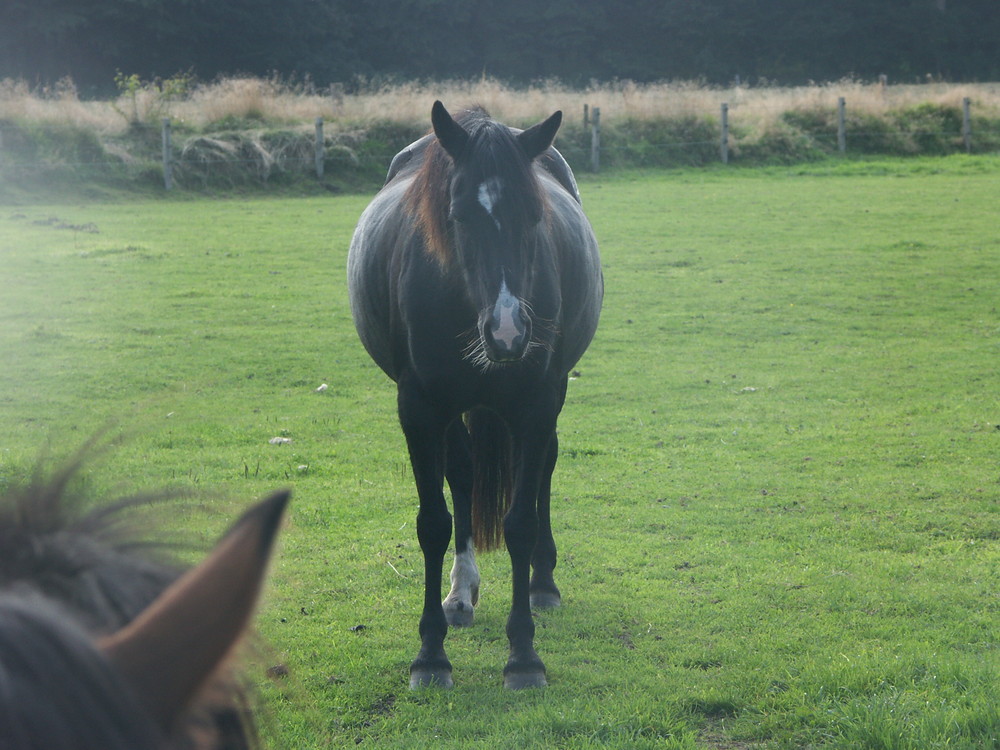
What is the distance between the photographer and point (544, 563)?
5047 millimetres

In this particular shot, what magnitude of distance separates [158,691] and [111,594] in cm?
31

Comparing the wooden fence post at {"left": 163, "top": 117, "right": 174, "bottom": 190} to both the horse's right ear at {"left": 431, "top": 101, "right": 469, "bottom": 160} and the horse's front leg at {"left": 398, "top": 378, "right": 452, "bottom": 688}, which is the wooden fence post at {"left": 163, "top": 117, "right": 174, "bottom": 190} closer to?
the horse's front leg at {"left": 398, "top": 378, "right": 452, "bottom": 688}

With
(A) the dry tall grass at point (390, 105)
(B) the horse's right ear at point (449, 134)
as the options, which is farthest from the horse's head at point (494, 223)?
(A) the dry tall grass at point (390, 105)

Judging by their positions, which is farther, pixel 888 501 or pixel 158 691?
pixel 888 501

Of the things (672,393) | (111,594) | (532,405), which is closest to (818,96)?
(672,393)

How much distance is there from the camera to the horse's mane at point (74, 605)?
0.78 m

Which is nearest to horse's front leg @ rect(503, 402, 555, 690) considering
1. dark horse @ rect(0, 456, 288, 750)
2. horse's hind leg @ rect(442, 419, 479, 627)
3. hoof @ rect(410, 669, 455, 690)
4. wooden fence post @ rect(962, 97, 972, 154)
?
hoof @ rect(410, 669, 455, 690)

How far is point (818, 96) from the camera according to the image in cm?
2856

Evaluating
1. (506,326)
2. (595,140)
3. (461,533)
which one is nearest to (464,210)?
(506,326)

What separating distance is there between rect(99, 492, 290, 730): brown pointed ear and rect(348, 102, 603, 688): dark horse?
2.80m

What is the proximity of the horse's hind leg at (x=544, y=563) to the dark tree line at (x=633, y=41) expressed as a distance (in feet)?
138

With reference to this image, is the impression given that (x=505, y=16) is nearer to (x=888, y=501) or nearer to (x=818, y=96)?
(x=818, y=96)

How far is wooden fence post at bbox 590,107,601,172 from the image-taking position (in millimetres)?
24875

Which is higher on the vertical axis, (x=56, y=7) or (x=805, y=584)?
(x=56, y=7)
